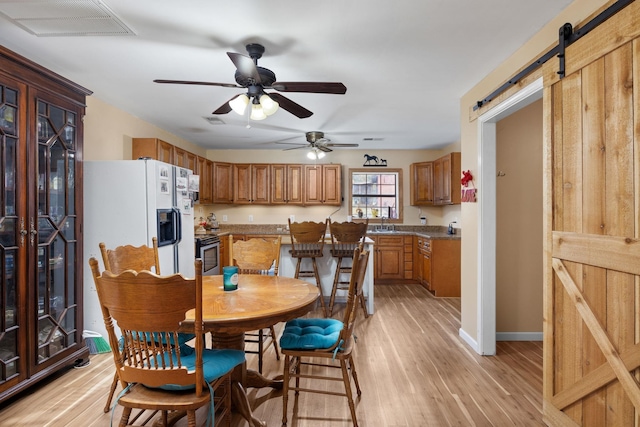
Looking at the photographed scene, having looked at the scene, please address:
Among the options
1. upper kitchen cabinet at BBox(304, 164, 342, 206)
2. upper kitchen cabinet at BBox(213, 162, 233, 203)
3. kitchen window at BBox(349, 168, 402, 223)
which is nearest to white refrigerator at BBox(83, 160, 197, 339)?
upper kitchen cabinet at BBox(213, 162, 233, 203)

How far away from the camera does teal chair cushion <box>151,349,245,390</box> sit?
1492 millimetres

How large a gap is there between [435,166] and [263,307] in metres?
4.84

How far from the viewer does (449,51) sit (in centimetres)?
250

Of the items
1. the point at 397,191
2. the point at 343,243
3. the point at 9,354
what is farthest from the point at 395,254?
the point at 9,354

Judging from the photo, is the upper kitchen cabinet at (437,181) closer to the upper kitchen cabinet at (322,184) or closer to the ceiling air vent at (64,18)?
the upper kitchen cabinet at (322,184)

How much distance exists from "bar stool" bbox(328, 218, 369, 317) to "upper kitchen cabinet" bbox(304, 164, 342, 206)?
6.66 ft

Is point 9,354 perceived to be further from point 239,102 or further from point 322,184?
point 322,184

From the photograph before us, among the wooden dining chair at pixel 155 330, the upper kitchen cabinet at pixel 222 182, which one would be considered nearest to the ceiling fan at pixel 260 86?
the wooden dining chair at pixel 155 330

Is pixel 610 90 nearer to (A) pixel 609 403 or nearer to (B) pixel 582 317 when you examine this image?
(B) pixel 582 317

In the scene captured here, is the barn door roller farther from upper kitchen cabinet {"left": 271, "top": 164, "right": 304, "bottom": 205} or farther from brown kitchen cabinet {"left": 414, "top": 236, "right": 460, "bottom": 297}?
upper kitchen cabinet {"left": 271, "top": 164, "right": 304, "bottom": 205}

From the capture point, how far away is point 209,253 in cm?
468

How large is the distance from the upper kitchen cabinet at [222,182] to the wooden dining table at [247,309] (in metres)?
3.69

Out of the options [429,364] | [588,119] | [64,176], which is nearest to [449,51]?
[588,119]

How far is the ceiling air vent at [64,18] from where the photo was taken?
1907 mm
